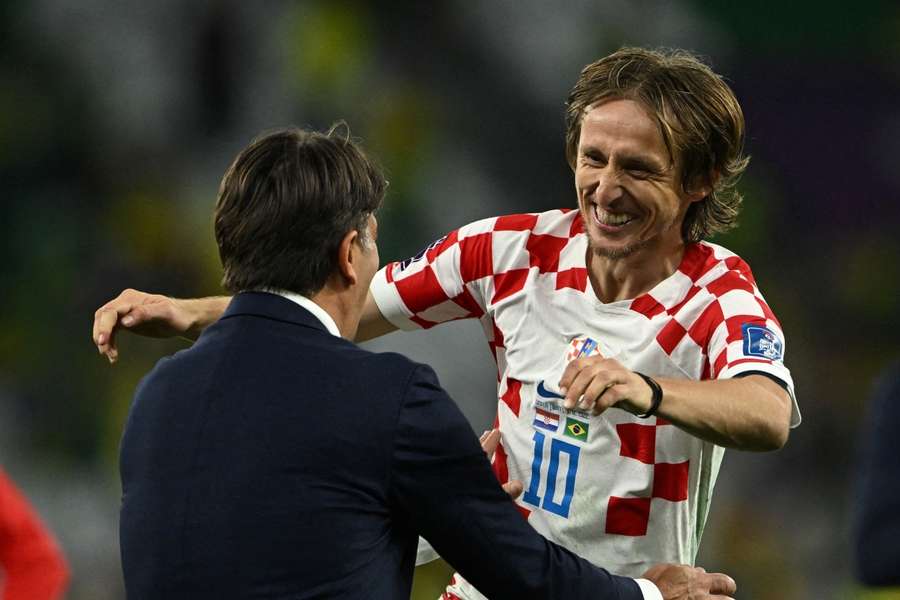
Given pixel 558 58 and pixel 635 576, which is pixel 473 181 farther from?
pixel 635 576

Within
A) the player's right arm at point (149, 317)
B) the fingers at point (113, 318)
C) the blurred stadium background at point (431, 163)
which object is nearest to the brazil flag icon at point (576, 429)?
the player's right arm at point (149, 317)

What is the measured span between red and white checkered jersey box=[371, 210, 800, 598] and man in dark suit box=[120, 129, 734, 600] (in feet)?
1.75

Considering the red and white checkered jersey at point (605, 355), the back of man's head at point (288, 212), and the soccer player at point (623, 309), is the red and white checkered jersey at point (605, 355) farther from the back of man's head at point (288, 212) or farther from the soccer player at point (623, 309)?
the back of man's head at point (288, 212)

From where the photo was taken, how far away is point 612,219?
2463 mm

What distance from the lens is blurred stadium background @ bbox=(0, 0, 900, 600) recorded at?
5.19 meters

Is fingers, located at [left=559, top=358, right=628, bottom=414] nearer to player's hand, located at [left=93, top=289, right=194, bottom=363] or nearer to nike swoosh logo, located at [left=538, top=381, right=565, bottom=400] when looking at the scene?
nike swoosh logo, located at [left=538, top=381, right=565, bottom=400]

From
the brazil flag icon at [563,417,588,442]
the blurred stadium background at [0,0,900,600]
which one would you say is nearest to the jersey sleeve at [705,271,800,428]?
the brazil flag icon at [563,417,588,442]

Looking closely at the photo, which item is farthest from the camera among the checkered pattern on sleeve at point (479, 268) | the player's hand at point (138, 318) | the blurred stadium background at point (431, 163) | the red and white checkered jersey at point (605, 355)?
the blurred stadium background at point (431, 163)

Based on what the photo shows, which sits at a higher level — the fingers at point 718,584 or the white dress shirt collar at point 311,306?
the white dress shirt collar at point 311,306

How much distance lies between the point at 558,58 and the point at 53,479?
2.72 meters

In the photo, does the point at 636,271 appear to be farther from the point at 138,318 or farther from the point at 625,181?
the point at 138,318

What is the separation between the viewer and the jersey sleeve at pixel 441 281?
267 cm

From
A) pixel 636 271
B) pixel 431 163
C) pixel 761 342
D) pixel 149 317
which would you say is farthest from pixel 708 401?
pixel 431 163

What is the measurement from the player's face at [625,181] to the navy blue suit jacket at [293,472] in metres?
0.77
